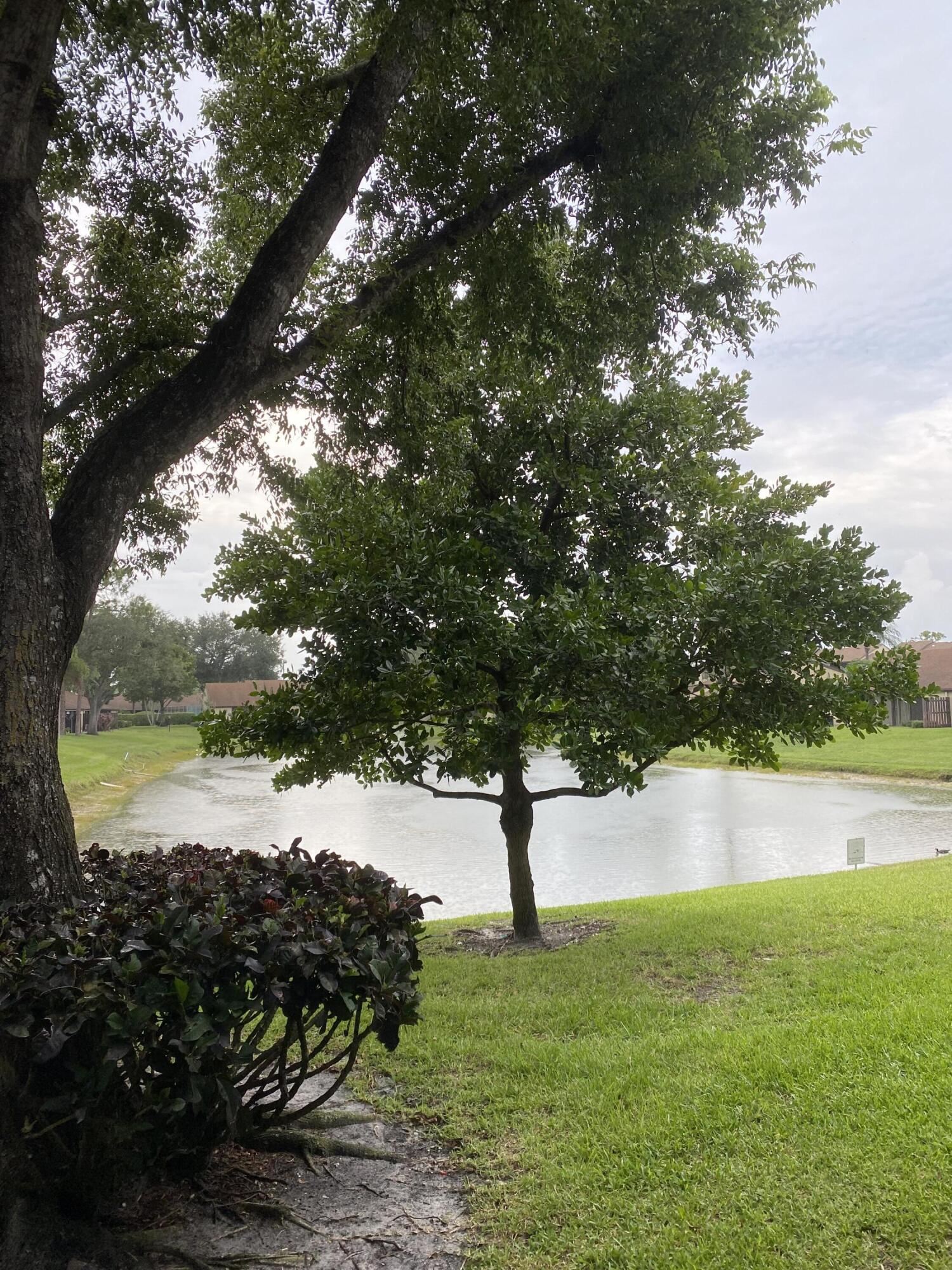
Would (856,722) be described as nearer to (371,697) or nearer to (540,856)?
(371,697)

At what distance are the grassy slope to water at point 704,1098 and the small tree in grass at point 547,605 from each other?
1368 millimetres

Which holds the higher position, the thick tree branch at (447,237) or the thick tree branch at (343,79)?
the thick tree branch at (343,79)

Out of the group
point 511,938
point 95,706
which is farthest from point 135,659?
point 511,938

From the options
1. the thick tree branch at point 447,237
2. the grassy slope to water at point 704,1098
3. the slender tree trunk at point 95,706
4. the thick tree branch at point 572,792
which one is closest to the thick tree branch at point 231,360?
the thick tree branch at point 447,237

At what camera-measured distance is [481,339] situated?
667cm

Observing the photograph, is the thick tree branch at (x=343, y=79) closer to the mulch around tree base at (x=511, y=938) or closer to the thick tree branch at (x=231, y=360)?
the thick tree branch at (x=231, y=360)

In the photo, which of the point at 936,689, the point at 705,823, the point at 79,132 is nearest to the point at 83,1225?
the point at 79,132

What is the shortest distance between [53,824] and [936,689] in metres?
6.08

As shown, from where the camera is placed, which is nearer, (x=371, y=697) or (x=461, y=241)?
(x=461, y=241)

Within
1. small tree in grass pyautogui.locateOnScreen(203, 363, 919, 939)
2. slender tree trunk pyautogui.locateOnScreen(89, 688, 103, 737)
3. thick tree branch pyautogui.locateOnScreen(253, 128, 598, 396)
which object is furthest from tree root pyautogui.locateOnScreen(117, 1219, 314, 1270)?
slender tree trunk pyautogui.locateOnScreen(89, 688, 103, 737)

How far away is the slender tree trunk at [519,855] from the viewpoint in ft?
25.3

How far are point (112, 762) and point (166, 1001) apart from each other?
32662 mm

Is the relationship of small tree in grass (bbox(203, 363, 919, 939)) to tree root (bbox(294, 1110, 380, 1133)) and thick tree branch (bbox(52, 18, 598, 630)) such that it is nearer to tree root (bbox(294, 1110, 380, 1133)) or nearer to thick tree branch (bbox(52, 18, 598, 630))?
thick tree branch (bbox(52, 18, 598, 630))

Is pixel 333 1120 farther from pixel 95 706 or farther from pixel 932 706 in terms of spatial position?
pixel 95 706
